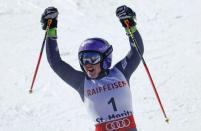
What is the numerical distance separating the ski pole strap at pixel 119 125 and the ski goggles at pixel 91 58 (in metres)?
0.67

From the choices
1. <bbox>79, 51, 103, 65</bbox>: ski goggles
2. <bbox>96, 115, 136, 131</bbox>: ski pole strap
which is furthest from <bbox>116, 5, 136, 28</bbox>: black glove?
<bbox>96, 115, 136, 131</bbox>: ski pole strap

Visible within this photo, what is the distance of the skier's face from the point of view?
5058 mm

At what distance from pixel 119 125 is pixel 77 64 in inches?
277

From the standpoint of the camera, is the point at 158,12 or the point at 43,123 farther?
the point at 158,12

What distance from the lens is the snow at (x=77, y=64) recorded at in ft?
32.2

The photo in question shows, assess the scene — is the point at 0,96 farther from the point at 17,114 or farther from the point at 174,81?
the point at 174,81

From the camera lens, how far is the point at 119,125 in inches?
203

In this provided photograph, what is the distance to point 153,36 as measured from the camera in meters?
13.3

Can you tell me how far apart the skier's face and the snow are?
4460 millimetres

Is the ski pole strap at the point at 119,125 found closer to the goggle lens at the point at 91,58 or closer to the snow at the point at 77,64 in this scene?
the goggle lens at the point at 91,58

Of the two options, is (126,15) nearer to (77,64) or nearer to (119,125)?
(119,125)

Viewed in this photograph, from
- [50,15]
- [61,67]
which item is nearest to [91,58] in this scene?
[61,67]

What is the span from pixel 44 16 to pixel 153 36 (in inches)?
313

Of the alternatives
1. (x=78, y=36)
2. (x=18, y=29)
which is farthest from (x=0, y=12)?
(x=78, y=36)
